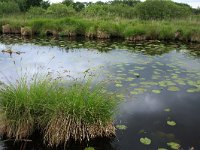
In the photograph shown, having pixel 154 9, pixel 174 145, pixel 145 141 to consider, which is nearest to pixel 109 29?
pixel 145 141

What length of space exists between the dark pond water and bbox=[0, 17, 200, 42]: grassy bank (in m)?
2.28

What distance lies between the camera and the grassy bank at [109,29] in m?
18.2

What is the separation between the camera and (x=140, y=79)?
8977 mm

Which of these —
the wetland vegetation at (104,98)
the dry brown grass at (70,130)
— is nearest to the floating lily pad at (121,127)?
the wetland vegetation at (104,98)

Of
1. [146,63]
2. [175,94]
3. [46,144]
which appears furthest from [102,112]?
[146,63]

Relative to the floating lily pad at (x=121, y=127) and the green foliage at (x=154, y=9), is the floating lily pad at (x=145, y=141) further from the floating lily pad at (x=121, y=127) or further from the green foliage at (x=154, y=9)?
the green foliage at (x=154, y=9)

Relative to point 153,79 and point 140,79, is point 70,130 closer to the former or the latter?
point 140,79

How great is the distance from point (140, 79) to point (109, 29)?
35.6 ft

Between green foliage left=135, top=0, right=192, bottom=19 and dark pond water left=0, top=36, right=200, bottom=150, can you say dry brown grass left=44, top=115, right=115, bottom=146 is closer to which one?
dark pond water left=0, top=36, right=200, bottom=150

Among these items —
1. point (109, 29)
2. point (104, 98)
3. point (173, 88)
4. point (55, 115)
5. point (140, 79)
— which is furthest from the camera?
point (109, 29)

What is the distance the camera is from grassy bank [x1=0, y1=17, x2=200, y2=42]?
18.2 meters

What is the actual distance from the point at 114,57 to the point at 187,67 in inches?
130

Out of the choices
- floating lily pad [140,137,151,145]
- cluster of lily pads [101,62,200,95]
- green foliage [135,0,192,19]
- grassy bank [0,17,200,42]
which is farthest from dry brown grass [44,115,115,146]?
green foliage [135,0,192,19]

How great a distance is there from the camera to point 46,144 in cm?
500
